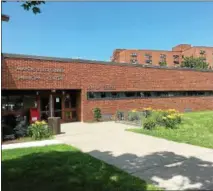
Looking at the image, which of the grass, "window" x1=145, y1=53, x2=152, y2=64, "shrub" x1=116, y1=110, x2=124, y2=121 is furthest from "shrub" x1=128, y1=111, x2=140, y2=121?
"window" x1=145, y1=53, x2=152, y2=64

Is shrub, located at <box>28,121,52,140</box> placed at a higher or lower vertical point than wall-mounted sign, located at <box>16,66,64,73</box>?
lower

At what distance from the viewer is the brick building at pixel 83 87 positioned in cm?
1642

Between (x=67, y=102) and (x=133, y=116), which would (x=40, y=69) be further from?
(x=133, y=116)

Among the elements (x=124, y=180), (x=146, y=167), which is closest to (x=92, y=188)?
(x=124, y=180)

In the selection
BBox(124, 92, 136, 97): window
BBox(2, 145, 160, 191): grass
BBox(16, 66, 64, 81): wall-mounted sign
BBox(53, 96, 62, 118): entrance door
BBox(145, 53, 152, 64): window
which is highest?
BBox(145, 53, 152, 64): window

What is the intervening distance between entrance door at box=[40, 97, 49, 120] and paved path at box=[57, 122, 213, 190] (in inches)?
273

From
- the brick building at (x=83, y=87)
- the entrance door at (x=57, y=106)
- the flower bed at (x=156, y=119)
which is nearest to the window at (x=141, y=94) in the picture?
the brick building at (x=83, y=87)

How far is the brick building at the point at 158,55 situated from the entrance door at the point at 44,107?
79412mm

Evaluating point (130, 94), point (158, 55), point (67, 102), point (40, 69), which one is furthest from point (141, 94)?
point (158, 55)

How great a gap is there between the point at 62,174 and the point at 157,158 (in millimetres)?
3009

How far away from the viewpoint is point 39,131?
11914 millimetres

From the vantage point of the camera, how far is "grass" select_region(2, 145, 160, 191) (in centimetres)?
531

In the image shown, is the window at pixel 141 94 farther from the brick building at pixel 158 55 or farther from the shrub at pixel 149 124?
the brick building at pixel 158 55

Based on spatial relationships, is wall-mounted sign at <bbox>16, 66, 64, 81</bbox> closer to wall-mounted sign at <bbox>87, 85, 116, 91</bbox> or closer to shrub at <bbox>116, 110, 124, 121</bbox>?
wall-mounted sign at <bbox>87, 85, 116, 91</bbox>
